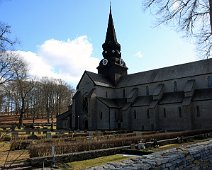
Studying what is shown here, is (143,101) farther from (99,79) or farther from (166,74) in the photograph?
(99,79)

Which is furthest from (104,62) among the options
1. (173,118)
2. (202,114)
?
(202,114)

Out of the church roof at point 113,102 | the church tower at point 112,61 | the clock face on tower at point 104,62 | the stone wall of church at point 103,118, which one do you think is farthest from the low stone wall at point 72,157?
the clock face on tower at point 104,62

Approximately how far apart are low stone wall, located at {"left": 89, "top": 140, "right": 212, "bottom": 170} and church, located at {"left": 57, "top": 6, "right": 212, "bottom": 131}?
29698 millimetres

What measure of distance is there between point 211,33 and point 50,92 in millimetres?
65116

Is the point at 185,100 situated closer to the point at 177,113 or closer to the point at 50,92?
the point at 177,113

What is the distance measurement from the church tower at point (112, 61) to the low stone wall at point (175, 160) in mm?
44036

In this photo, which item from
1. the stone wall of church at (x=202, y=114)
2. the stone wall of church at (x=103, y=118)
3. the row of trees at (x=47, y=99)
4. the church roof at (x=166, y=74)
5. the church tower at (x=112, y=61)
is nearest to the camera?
the stone wall of church at (x=202, y=114)

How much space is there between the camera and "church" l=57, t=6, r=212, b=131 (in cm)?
3688

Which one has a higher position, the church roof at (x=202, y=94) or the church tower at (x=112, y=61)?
the church tower at (x=112, y=61)

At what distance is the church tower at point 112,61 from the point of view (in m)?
51.8

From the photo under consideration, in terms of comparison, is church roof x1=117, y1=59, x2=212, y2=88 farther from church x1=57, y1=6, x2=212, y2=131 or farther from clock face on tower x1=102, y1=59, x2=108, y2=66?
clock face on tower x1=102, y1=59, x2=108, y2=66

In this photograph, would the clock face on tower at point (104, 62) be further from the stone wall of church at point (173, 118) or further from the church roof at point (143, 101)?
the stone wall of church at point (173, 118)

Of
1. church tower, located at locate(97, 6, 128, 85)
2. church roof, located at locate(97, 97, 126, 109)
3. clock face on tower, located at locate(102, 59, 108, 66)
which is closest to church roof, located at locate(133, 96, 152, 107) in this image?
church roof, located at locate(97, 97, 126, 109)

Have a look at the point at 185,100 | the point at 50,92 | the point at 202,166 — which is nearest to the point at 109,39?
the point at 185,100
